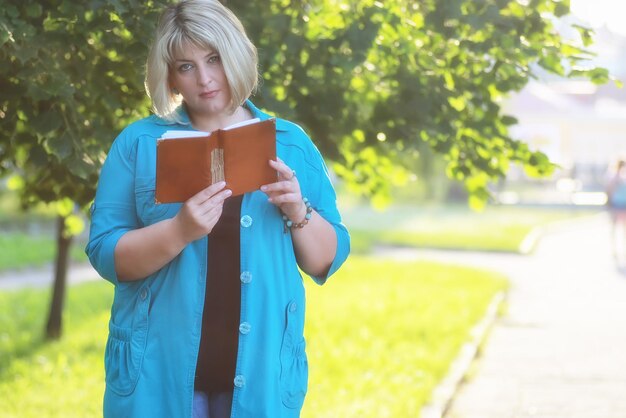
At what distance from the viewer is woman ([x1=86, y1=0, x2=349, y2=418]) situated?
2.67 m

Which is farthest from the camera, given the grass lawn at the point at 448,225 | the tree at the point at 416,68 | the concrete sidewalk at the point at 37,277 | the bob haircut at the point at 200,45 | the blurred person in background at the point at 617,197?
the grass lawn at the point at 448,225

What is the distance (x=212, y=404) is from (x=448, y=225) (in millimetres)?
24848

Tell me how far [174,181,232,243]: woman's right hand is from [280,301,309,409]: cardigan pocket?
0.33 m

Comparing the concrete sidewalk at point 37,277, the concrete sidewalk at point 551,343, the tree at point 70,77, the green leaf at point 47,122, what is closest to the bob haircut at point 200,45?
the tree at point 70,77

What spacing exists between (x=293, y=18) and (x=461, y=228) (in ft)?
69.4

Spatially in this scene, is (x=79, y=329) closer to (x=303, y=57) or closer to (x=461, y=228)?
(x=303, y=57)

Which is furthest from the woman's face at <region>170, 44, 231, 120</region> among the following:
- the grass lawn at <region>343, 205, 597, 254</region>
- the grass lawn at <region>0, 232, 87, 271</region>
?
the grass lawn at <region>343, 205, 597, 254</region>

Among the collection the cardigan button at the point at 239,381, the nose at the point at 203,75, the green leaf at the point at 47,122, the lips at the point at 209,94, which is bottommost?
the cardigan button at the point at 239,381

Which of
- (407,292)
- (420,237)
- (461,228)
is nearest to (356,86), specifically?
(407,292)

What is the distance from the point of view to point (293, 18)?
523 centimetres

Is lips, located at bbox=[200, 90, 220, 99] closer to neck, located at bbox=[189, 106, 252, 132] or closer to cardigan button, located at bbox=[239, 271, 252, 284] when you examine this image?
neck, located at bbox=[189, 106, 252, 132]

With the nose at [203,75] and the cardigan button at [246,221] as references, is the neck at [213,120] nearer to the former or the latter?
the nose at [203,75]

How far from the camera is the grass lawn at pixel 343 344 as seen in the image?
22.4 ft

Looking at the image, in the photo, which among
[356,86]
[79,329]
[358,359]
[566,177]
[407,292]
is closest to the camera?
[356,86]
